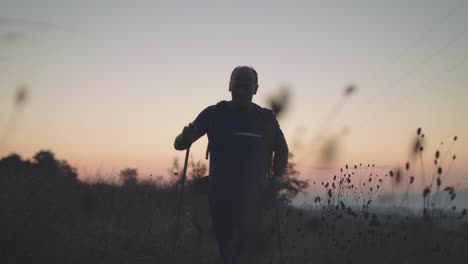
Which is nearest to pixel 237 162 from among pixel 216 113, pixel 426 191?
pixel 216 113

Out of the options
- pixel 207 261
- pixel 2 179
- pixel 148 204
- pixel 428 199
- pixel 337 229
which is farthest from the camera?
pixel 148 204

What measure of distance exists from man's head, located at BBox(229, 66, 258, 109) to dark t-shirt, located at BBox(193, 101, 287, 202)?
4.2 inches

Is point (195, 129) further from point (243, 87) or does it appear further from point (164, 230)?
point (164, 230)

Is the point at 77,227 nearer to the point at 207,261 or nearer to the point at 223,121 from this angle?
the point at 207,261

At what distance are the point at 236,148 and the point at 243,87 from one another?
632 millimetres

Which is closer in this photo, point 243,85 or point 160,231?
point 243,85

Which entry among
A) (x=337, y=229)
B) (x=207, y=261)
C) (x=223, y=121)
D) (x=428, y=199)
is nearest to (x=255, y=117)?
(x=223, y=121)

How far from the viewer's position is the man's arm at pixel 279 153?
4930 millimetres

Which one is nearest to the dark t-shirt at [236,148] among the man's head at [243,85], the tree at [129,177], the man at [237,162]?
the man at [237,162]

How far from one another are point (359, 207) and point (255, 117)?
2.64 m

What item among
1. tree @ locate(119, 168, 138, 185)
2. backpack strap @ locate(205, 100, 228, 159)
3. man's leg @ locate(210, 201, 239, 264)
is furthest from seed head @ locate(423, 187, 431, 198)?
tree @ locate(119, 168, 138, 185)

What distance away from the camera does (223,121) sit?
4.69 meters

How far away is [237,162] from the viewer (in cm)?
452

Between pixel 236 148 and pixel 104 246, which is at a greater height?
pixel 236 148
